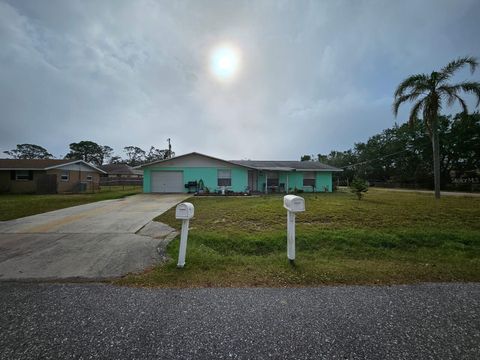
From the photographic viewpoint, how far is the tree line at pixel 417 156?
84.9ft

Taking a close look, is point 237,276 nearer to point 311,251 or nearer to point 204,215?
point 311,251

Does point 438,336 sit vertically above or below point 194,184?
below

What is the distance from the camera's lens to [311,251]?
4344 mm

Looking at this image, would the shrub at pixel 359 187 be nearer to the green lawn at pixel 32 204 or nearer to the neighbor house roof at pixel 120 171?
the green lawn at pixel 32 204

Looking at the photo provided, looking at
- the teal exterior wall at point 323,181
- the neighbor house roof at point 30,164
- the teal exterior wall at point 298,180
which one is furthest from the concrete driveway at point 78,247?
the teal exterior wall at point 323,181

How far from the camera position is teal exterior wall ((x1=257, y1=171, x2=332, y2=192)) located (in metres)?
19.6

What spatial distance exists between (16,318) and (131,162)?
77.3 meters

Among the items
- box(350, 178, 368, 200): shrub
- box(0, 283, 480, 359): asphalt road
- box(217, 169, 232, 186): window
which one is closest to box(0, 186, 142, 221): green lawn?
box(0, 283, 480, 359): asphalt road

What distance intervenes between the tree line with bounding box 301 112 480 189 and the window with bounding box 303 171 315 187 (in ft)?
12.1

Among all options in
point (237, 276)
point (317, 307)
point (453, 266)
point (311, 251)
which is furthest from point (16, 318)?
point (453, 266)

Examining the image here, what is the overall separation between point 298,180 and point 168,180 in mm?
12261

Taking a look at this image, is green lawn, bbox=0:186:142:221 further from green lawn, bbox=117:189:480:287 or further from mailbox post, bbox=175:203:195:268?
mailbox post, bbox=175:203:195:268

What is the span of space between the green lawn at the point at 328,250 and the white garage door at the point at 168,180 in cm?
1057

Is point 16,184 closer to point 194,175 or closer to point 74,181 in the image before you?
point 74,181
